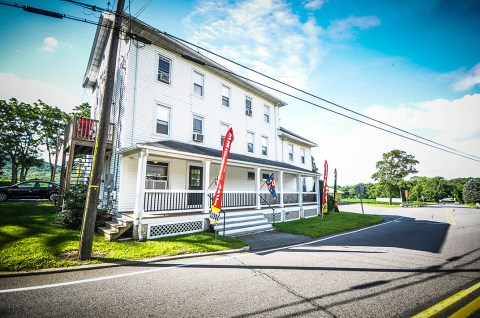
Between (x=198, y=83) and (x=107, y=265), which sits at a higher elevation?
(x=198, y=83)

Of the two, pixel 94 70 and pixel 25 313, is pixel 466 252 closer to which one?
pixel 25 313

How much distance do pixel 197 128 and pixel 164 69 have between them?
422 centimetres

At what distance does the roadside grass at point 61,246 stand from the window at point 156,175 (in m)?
4.14

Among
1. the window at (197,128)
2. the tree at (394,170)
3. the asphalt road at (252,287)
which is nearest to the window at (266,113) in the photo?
the window at (197,128)

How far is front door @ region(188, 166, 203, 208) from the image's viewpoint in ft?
43.8

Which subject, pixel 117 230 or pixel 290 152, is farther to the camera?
pixel 290 152

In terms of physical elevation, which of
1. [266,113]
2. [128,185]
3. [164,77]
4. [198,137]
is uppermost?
[266,113]

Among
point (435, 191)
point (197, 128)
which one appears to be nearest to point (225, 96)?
point (197, 128)

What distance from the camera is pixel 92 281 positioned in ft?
15.2

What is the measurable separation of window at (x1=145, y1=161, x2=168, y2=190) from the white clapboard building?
6 cm

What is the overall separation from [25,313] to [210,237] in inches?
242

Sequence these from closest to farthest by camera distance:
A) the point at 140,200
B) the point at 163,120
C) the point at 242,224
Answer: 1. the point at 140,200
2. the point at 242,224
3. the point at 163,120

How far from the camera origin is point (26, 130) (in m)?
30.5

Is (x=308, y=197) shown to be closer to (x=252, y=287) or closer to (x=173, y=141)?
(x=173, y=141)
